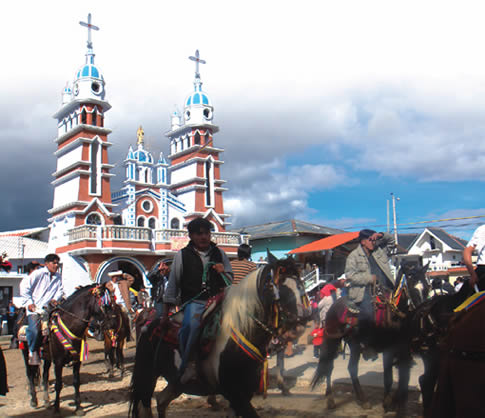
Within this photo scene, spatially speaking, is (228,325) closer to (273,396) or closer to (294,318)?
(294,318)

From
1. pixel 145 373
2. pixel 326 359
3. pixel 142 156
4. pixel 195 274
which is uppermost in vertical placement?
pixel 142 156

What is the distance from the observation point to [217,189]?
33.5m

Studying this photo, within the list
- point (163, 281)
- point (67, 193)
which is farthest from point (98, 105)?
point (163, 281)

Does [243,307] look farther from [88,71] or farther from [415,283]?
[88,71]

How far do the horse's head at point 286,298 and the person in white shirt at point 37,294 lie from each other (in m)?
5.13

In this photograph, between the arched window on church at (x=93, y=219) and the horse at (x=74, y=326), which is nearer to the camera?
the horse at (x=74, y=326)

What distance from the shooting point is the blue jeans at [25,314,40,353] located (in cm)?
781

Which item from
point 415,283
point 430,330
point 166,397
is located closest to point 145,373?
point 166,397

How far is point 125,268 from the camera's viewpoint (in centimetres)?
2736

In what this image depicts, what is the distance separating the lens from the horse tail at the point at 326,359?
7172 mm

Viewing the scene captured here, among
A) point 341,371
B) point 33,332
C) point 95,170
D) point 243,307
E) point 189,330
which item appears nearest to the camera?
point 243,307

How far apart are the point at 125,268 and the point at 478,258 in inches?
997

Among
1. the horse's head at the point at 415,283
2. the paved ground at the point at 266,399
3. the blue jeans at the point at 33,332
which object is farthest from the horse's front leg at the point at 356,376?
the blue jeans at the point at 33,332

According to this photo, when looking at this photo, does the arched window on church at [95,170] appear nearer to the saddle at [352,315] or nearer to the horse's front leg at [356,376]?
the saddle at [352,315]
